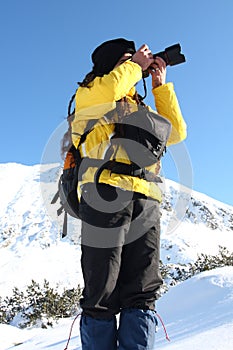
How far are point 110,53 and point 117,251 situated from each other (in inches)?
46.4

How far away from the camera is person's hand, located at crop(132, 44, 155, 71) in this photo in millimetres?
2115

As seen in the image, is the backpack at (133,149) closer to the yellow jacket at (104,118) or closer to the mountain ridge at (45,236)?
the yellow jacket at (104,118)

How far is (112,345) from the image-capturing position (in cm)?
179

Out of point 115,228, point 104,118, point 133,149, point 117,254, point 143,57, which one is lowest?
point 117,254

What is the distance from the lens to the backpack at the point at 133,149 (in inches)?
75.8

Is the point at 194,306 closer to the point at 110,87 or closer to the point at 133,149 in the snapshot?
the point at 133,149

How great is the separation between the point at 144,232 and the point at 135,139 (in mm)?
489

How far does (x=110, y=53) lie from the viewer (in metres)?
2.25

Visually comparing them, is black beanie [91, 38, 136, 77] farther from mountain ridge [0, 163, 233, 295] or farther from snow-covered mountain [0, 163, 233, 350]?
mountain ridge [0, 163, 233, 295]

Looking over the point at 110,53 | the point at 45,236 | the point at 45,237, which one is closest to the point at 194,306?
the point at 110,53

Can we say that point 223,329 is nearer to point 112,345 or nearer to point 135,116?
point 112,345

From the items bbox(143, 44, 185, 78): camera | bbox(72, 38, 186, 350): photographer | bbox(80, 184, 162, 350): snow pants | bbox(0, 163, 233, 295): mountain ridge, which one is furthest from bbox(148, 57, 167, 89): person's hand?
bbox(0, 163, 233, 295): mountain ridge

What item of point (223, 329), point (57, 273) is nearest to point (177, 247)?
point (57, 273)

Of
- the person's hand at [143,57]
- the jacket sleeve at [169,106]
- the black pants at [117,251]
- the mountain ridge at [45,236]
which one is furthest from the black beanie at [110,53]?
the mountain ridge at [45,236]
